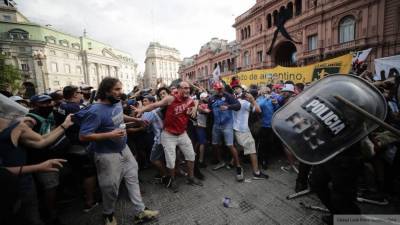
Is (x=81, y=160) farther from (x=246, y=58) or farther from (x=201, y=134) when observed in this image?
(x=246, y=58)

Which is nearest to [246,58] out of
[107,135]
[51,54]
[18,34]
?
[107,135]

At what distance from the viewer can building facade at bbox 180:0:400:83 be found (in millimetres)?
16016

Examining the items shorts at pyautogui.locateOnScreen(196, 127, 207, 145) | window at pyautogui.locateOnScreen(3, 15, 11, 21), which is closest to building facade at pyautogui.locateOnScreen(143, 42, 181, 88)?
window at pyautogui.locateOnScreen(3, 15, 11, 21)

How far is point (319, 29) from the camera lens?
65.6 feet

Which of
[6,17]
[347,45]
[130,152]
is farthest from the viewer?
[6,17]

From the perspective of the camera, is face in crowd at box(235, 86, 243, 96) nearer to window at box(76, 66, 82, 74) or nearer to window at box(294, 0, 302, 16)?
window at box(294, 0, 302, 16)

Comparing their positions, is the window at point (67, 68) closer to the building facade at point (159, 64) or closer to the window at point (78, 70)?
the window at point (78, 70)

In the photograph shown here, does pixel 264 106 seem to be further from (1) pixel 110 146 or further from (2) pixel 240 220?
(1) pixel 110 146

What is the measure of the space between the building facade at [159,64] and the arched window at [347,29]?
240ft

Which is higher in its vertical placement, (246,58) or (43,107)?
(246,58)

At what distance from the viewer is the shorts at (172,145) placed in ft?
12.2

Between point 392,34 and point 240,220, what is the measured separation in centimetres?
2160

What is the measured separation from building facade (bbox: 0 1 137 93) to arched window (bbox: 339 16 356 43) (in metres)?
43.5

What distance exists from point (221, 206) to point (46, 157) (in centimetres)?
277
